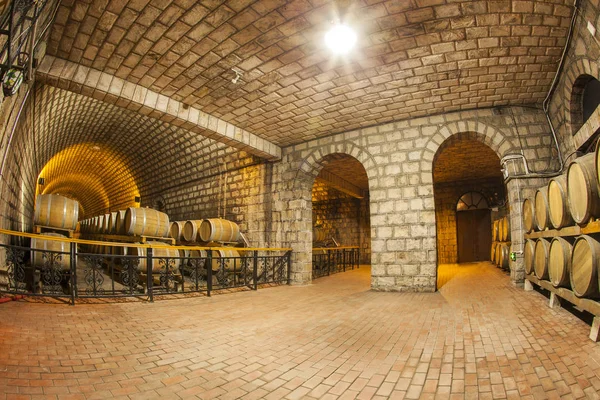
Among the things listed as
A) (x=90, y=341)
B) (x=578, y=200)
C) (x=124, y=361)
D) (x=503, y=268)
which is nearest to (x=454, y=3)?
(x=578, y=200)

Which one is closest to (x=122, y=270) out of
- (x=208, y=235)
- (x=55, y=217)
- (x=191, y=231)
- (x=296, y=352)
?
(x=55, y=217)

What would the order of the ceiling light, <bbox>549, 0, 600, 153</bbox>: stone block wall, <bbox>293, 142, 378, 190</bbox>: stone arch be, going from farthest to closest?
<bbox>293, 142, 378, 190</bbox>: stone arch, the ceiling light, <bbox>549, 0, 600, 153</bbox>: stone block wall

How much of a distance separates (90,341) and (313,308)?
318cm

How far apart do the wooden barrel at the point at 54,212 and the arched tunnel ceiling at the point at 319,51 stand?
2910 mm

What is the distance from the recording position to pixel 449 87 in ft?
17.8

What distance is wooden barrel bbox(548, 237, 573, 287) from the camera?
11.1 feet

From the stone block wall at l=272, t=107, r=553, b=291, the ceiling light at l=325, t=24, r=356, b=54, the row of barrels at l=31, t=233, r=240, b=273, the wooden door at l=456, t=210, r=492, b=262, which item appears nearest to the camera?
the ceiling light at l=325, t=24, r=356, b=54

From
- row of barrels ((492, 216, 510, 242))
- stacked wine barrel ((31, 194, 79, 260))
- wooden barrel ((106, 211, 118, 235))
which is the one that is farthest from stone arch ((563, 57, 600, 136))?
→ wooden barrel ((106, 211, 118, 235))

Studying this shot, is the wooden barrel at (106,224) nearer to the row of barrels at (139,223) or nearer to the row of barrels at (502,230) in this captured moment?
the row of barrels at (139,223)

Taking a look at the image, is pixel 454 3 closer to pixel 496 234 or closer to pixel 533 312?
pixel 533 312

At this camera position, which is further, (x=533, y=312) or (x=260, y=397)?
(x=533, y=312)

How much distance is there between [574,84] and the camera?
4.67 metres

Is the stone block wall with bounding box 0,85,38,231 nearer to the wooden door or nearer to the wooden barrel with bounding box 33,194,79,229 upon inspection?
the wooden barrel with bounding box 33,194,79,229

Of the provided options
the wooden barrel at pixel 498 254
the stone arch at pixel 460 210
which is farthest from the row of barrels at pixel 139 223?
the stone arch at pixel 460 210
